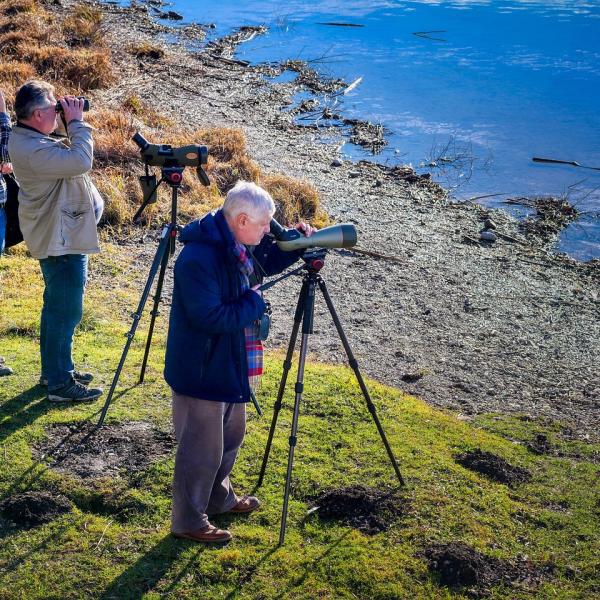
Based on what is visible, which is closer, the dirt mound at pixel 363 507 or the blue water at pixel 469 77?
the dirt mound at pixel 363 507

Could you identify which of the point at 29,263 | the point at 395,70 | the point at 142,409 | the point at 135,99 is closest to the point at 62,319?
the point at 142,409

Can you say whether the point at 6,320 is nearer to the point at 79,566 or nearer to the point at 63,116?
the point at 63,116

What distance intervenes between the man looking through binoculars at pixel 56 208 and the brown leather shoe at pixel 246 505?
1.38 meters

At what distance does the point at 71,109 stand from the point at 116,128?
24.4 feet

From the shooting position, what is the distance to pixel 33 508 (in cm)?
412

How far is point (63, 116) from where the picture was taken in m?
4.77

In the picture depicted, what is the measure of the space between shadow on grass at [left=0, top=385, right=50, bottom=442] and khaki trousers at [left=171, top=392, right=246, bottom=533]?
4.33ft

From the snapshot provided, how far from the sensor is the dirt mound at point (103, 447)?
4504 millimetres

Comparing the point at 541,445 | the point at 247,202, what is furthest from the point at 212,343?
the point at 541,445

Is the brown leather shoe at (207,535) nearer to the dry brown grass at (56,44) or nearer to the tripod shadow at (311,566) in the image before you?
the tripod shadow at (311,566)

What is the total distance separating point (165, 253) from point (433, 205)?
8266 mm

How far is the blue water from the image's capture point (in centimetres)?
1523

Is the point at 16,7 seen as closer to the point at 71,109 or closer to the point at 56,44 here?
the point at 56,44

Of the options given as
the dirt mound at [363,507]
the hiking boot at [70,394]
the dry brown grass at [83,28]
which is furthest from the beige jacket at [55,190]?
the dry brown grass at [83,28]
